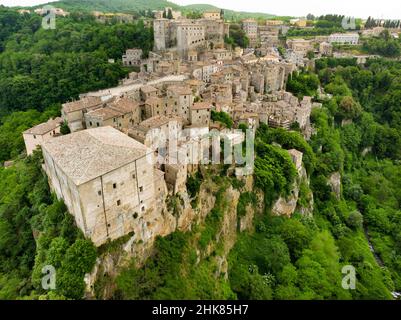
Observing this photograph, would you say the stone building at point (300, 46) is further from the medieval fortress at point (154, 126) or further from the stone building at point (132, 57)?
the stone building at point (132, 57)

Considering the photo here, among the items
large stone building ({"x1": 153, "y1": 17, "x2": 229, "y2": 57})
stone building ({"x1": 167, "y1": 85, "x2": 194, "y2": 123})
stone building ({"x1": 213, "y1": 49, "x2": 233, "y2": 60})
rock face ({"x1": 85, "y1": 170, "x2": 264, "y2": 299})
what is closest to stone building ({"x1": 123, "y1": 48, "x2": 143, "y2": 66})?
large stone building ({"x1": 153, "y1": 17, "x2": 229, "y2": 57})

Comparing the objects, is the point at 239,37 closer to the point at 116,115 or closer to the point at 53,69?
the point at 53,69

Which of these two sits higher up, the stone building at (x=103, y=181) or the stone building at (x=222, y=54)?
the stone building at (x=222, y=54)

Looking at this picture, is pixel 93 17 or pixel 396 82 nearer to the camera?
pixel 396 82

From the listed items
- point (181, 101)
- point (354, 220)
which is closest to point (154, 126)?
point (181, 101)

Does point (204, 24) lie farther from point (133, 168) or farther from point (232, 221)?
point (133, 168)

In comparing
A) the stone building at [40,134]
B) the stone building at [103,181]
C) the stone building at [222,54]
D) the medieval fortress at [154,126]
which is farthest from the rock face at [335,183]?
the stone building at [40,134]

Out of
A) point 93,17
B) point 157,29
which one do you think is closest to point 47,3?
point 93,17
